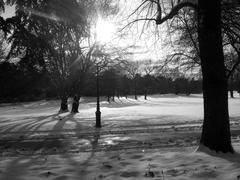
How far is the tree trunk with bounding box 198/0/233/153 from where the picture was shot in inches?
302

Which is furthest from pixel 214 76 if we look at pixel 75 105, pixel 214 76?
pixel 75 105

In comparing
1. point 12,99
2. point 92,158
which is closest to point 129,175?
point 92,158

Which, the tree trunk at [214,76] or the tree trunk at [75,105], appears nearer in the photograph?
the tree trunk at [214,76]

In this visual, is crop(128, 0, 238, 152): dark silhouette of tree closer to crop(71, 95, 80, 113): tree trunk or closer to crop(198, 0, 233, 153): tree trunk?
crop(198, 0, 233, 153): tree trunk

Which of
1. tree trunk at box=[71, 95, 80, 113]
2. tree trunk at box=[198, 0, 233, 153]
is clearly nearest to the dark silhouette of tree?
tree trunk at box=[198, 0, 233, 153]

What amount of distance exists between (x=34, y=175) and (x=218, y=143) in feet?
14.8

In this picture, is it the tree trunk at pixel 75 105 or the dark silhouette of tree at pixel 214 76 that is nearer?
the dark silhouette of tree at pixel 214 76

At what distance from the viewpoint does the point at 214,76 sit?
25.1 ft

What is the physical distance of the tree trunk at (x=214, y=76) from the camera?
7668mm

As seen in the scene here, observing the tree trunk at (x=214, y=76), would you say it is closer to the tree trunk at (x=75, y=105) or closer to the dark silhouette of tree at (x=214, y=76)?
the dark silhouette of tree at (x=214, y=76)

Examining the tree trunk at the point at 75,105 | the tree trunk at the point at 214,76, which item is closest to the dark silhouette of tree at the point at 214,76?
the tree trunk at the point at 214,76

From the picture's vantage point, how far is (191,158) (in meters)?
7.15

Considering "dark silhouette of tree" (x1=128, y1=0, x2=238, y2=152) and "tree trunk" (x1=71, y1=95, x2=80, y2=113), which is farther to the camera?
"tree trunk" (x1=71, y1=95, x2=80, y2=113)

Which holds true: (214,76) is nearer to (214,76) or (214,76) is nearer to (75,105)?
(214,76)
